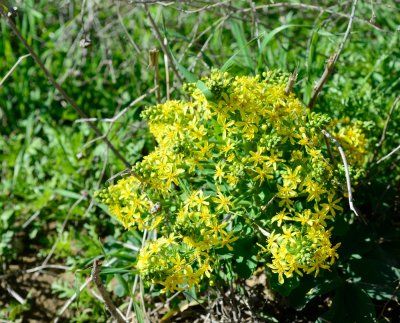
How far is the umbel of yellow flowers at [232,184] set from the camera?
214 centimetres

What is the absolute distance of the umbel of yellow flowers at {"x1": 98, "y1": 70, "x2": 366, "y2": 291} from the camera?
2.14m

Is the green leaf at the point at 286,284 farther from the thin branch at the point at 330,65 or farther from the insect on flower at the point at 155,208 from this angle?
the thin branch at the point at 330,65

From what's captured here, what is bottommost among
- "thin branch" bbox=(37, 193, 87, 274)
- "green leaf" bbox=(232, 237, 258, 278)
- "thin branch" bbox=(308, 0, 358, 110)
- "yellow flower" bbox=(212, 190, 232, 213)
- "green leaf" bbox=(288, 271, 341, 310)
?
"green leaf" bbox=(288, 271, 341, 310)

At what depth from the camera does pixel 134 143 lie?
12.0 feet

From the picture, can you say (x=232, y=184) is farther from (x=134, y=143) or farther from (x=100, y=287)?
(x=134, y=143)

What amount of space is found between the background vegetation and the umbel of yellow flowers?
0.85 feet

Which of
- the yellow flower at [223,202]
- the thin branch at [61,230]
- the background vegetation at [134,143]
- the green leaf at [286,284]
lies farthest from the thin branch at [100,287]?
the thin branch at [61,230]

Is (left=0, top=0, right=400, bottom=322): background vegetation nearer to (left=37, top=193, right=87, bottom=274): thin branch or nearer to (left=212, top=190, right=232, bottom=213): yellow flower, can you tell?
(left=37, top=193, right=87, bottom=274): thin branch

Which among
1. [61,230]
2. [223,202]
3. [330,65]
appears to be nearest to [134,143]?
[61,230]

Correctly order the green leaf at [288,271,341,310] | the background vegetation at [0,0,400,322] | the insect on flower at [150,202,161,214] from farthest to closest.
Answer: the background vegetation at [0,0,400,322]
the green leaf at [288,271,341,310]
the insect on flower at [150,202,161,214]

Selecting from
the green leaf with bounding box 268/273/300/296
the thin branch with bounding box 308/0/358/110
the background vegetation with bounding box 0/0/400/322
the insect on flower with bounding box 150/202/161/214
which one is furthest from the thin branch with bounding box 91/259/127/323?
the thin branch with bounding box 308/0/358/110

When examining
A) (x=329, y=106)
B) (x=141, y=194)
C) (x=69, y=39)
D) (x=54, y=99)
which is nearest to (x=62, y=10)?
(x=69, y=39)

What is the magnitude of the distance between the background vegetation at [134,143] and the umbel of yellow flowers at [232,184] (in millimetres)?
260

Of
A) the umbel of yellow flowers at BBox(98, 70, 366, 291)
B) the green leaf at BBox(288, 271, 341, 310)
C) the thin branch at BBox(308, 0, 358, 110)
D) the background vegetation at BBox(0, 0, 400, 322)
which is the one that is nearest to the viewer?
the umbel of yellow flowers at BBox(98, 70, 366, 291)
